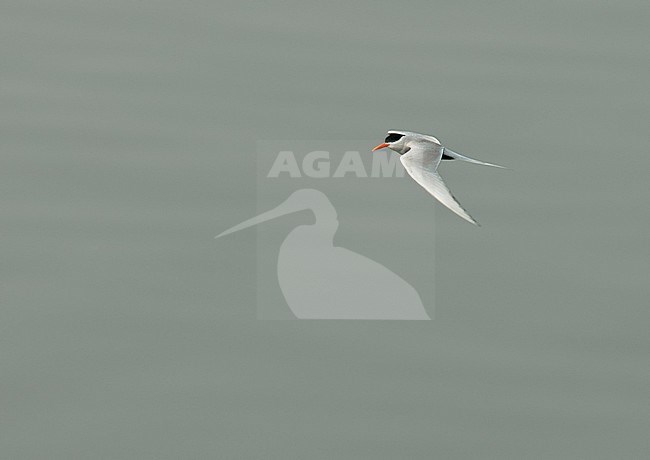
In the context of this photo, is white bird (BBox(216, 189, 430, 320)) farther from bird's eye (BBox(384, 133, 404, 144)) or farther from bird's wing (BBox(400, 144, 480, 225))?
bird's wing (BBox(400, 144, 480, 225))

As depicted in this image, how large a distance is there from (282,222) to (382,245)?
26.1 inches

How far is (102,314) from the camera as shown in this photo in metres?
8.00

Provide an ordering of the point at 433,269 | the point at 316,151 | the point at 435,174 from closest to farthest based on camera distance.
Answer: the point at 435,174
the point at 433,269
the point at 316,151

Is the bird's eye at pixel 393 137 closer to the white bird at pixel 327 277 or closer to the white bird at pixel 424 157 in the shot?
the white bird at pixel 424 157

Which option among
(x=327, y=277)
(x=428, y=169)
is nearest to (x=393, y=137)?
(x=428, y=169)

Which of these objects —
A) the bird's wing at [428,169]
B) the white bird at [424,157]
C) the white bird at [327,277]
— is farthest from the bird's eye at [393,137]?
the white bird at [327,277]

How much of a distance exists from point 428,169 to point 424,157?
0.55 ft

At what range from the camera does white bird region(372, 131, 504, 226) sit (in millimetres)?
7516

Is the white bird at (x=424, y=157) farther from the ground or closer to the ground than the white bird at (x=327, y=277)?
farther from the ground

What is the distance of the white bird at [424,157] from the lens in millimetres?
7516

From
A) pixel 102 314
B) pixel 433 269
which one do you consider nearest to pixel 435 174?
pixel 433 269

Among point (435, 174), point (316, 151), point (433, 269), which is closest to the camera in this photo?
point (435, 174)

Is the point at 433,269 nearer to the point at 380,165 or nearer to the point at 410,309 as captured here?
the point at 410,309

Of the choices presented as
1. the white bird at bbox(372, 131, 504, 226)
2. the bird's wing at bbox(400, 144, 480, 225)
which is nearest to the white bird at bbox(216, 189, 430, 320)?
the white bird at bbox(372, 131, 504, 226)
